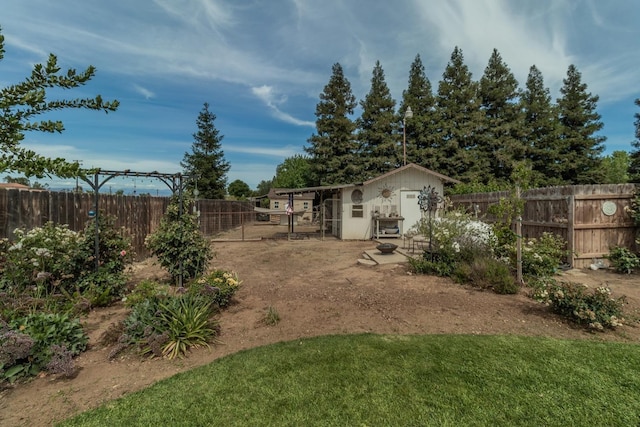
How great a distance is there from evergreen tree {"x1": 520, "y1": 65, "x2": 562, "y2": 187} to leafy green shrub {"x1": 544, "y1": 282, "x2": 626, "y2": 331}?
23563mm

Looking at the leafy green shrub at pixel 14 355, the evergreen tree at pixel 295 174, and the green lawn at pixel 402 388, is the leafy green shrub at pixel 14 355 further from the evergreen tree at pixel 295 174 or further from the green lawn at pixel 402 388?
the evergreen tree at pixel 295 174

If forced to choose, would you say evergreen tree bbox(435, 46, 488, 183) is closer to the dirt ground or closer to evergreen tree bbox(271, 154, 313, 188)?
the dirt ground

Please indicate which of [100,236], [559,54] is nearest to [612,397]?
[100,236]

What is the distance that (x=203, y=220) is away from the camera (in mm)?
14930

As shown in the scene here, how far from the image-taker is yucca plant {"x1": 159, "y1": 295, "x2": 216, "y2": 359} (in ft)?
11.0

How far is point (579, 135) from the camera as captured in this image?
76.0ft

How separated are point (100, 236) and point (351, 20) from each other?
8599mm

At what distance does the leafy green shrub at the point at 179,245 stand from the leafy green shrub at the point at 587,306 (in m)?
5.96

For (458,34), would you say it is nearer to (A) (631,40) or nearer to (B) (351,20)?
(B) (351,20)

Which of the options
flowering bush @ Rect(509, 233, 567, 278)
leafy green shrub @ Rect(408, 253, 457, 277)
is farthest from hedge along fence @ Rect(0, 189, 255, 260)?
flowering bush @ Rect(509, 233, 567, 278)

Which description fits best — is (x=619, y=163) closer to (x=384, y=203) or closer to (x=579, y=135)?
(x=579, y=135)

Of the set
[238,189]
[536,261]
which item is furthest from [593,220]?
[238,189]

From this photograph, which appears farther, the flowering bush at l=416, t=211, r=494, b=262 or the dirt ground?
the flowering bush at l=416, t=211, r=494, b=262

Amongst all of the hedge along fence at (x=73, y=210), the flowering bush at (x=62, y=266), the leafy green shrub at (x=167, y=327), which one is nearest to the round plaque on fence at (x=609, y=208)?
the leafy green shrub at (x=167, y=327)
